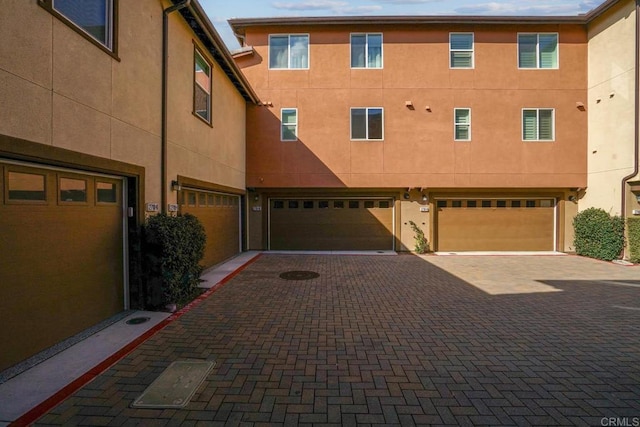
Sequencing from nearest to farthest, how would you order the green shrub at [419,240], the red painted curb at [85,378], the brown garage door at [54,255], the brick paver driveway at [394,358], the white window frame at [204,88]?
1. the red painted curb at [85,378]
2. the brick paver driveway at [394,358]
3. the brown garage door at [54,255]
4. the white window frame at [204,88]
5. the green shrub at [419,240]

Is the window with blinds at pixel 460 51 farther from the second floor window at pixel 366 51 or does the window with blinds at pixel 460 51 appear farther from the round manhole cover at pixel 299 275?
the round manhole cover at pixel 299 275

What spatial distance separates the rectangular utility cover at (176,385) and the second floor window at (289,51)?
11562mm

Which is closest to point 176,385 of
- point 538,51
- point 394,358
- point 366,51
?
point 394,358

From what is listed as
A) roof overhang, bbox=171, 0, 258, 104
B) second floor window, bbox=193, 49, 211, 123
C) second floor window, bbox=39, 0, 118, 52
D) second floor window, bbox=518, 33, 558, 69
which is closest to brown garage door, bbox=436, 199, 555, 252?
second floor window, bbox=518, 33, 558, 69

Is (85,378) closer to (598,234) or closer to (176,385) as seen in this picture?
(176,385)

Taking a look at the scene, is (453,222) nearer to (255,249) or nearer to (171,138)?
(255,249)

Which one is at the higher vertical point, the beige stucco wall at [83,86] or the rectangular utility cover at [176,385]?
the beige stucco wall at [83,86]

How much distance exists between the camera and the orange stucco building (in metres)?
12.4

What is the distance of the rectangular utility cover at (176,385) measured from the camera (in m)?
3.23

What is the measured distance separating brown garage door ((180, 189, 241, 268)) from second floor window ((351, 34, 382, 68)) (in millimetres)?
7138

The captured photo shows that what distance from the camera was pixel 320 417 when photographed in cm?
302

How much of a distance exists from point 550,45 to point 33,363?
1713cm

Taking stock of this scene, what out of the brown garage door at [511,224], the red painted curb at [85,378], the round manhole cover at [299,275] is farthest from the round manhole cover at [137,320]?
the brown garage door at [511,224]

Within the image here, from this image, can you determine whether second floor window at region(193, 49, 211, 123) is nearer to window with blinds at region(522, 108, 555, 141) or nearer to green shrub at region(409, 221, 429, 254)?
green shrub at region(409, 221, 429, 254)
